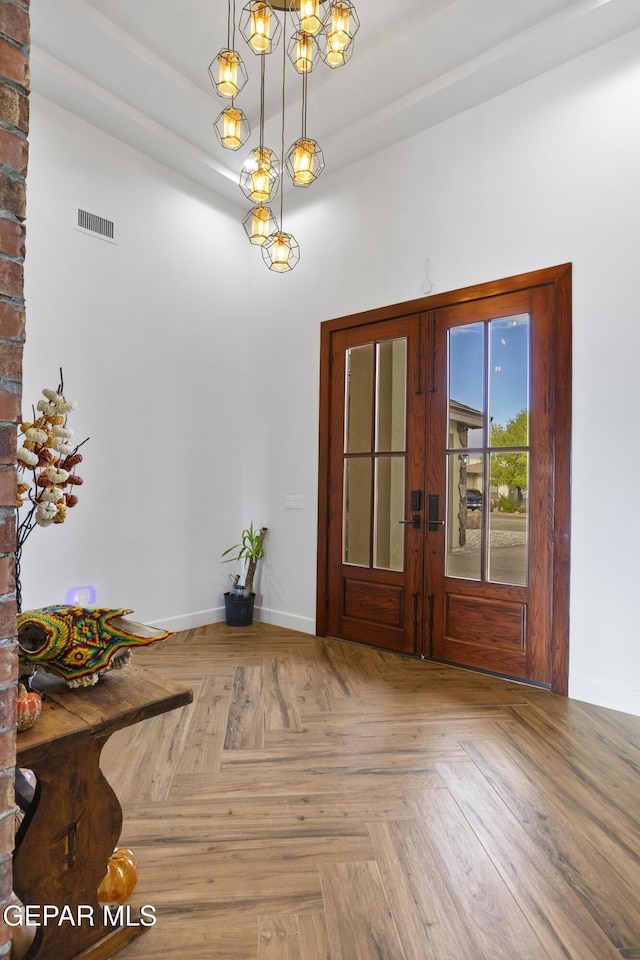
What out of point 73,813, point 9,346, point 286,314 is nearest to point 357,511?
point 286,314

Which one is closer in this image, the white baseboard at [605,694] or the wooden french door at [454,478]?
the white baseboard at [605,694]

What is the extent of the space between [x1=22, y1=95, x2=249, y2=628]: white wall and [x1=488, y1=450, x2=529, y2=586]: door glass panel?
2327mm

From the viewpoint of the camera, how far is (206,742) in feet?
7.93

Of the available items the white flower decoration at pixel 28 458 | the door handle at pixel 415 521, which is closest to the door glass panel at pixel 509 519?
the door handle at pixel 415 521

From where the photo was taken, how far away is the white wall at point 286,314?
2.98 meters

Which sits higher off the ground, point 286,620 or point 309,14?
point 309,14

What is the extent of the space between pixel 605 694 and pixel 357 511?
78.1 inches

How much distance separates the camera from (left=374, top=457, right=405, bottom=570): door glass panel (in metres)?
3.87

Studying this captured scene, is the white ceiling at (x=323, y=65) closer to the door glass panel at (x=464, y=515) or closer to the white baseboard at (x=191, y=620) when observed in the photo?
the door glass panel at (x=464, y=515)

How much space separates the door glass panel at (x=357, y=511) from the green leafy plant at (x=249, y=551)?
0.84 m

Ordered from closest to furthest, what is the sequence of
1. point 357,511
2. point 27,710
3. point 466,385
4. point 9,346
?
point 9,346 → point 27,710 → point 466,385 → point 357,511

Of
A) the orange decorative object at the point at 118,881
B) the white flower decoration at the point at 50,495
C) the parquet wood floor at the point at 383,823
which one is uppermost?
the white flower decoration at the point at 50,495

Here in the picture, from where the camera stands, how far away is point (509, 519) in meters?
3.35

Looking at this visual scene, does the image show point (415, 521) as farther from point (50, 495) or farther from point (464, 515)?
point (50, 495)
